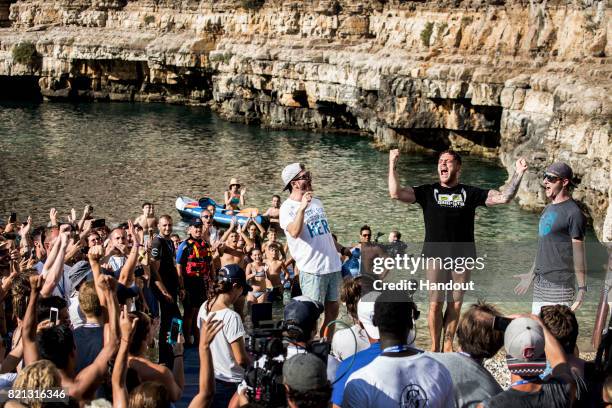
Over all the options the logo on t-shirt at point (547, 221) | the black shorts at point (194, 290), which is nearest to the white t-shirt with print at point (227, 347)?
the logo on t-shirt at point (547, 221)

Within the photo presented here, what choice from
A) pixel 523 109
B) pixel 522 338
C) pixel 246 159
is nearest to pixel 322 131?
pixel 246 159

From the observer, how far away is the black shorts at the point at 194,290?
1009 centimetres

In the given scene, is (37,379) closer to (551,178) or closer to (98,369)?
(98,369)

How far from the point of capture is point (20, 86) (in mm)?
56688

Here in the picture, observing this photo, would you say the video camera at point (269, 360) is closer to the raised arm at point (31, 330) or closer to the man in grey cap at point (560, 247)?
the raised arm at point (31, 330)

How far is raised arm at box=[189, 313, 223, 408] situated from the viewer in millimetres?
5477

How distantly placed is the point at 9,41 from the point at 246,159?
89.0ft

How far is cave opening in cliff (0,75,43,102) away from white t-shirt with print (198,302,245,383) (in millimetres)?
51690

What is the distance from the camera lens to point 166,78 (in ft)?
172

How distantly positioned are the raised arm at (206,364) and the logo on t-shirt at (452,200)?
9.02 ft

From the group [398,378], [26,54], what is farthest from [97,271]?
[26,54]

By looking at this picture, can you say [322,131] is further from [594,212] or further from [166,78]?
[594,212]

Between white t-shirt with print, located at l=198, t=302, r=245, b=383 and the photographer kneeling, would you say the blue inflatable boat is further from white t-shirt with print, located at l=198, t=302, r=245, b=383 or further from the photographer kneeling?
the photographer kneeling

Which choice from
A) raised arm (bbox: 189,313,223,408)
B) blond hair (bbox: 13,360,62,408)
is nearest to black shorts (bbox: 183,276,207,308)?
raised arm (bbox: 189,313,223,408)
